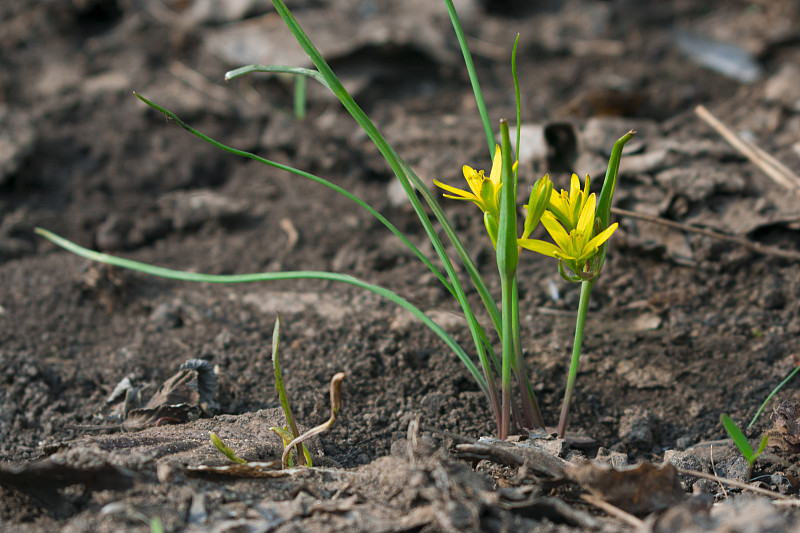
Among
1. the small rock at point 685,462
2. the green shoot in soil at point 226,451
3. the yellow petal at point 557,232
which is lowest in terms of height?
the small rock at point 685,462

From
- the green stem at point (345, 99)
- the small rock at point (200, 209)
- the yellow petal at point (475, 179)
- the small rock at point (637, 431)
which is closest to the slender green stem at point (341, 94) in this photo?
the green stem at point (345, 99)

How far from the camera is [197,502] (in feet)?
3.34

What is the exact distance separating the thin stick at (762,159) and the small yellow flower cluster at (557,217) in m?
1.18

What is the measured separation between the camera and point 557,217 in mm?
1144

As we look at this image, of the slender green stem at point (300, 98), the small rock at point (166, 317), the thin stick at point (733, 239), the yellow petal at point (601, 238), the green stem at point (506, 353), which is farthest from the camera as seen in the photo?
the slender green stem at point (300, 98)

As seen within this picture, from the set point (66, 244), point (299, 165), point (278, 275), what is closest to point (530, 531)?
point (278, 275)

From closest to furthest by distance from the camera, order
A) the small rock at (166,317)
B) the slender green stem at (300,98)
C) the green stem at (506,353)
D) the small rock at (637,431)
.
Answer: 1. the green stem at (506,353)
2. the small rock at (637,431)
3. the small rock at (166,317)
4. the slender green stem at (300,98)

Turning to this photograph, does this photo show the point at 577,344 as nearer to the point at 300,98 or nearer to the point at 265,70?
the point at 265,70

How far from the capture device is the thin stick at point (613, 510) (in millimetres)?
969

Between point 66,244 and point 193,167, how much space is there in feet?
3.65

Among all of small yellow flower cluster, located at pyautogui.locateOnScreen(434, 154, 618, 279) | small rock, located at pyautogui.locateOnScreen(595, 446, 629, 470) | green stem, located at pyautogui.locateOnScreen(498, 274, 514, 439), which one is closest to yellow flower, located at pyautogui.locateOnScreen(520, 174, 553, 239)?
small yellow flower cluster, located at pyautogui.locateOnScreen(434, 154, 618, 279)

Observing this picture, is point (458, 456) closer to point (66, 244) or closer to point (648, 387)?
point (648, 387)

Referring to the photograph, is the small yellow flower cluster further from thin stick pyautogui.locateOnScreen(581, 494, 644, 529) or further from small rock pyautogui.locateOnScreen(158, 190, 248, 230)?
small rock pyautogui.locateOnScreen(158, 190, 248, 230)

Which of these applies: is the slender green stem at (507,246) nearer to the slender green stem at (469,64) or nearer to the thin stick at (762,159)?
the slender green stem at (469,64)
